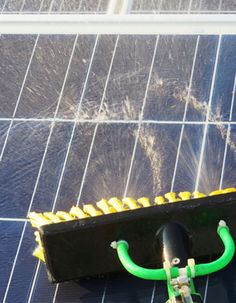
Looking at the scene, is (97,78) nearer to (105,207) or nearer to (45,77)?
(45,77)

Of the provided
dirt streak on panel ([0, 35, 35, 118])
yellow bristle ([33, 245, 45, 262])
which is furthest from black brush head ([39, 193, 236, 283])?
dirt streak on panel ([0, 35, 35, 118])

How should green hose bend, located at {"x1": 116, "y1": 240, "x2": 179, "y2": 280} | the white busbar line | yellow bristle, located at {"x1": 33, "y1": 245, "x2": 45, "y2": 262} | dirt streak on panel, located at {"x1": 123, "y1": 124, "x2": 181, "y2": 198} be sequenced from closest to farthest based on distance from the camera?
green hose bend, located at {"x1": 116, "y1": 240, "x2": 179, "y2": 280} → yellow bristle, located at {"x1": 33, "y1": 245, "x2": 45, "y2": 262} → dirt streak on panel, located at {"x1": 123, "y1": 124, "x2": 181, "y2": 198} → the white busbar line

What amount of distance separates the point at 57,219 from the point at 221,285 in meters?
0.57

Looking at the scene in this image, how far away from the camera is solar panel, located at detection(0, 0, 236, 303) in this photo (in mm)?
2432

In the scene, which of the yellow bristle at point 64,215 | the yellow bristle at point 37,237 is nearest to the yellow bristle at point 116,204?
the yellow bristle at point 64,215

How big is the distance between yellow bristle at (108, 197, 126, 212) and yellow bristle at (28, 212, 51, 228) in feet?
0.67

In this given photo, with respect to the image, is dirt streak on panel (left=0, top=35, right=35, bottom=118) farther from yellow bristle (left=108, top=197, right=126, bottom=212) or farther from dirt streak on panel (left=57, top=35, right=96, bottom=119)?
yellow bristle (left=108, top=197, right=126, bottom=212)

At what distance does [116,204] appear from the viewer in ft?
8.17

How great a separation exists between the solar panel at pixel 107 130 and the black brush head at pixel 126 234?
66mm

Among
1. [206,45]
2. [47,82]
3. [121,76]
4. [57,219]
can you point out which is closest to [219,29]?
[206,45]

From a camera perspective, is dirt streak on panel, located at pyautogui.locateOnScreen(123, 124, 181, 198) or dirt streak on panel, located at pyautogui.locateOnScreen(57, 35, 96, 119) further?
dirt streak on panel, located at pyautogui.locateOnScreen(57, 35, 96, 119)

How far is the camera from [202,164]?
2580 mm

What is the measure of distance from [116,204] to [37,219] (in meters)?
0.26

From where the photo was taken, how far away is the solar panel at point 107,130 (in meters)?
2.43
